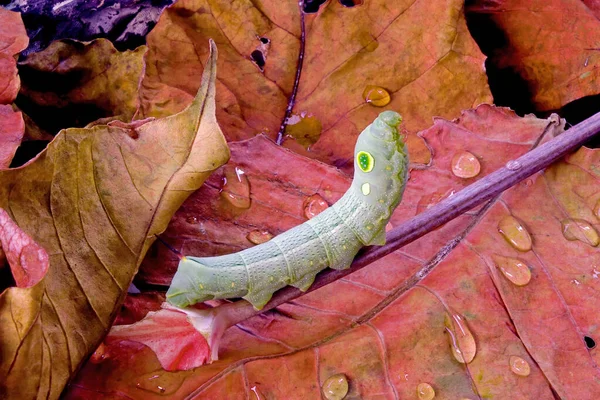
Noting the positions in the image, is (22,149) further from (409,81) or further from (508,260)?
(508,260)

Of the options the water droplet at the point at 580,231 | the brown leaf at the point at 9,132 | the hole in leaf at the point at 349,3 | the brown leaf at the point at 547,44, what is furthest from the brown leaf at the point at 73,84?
the water droplet at the point at 580,231

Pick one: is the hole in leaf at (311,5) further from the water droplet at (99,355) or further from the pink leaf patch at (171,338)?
the water droplet at (99,355)

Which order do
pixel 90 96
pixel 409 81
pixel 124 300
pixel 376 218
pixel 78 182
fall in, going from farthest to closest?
pixel 90 96, pixel 409 81, pixel 124 300, pixel 78 182, pixel 376 218

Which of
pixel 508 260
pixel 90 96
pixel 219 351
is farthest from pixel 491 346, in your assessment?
pixel 90 96

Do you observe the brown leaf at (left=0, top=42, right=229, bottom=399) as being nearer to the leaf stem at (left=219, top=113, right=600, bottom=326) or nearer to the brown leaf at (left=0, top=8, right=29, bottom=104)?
the leaf stem at (left=219, top=113, right=600, bottom=326)

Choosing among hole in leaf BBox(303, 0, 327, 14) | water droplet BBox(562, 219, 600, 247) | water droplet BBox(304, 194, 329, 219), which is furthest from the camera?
hole in leaf BBox(303, 0, 327, 14)

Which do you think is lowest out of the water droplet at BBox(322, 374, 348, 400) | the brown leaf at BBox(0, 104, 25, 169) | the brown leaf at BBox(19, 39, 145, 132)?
the water droplet at BBox(322, 374, 348, 400)

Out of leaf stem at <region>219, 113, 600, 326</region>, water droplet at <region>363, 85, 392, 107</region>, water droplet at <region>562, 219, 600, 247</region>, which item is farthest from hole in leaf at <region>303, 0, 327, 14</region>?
water droplet at <region>562, 219, 600, 247</region>
